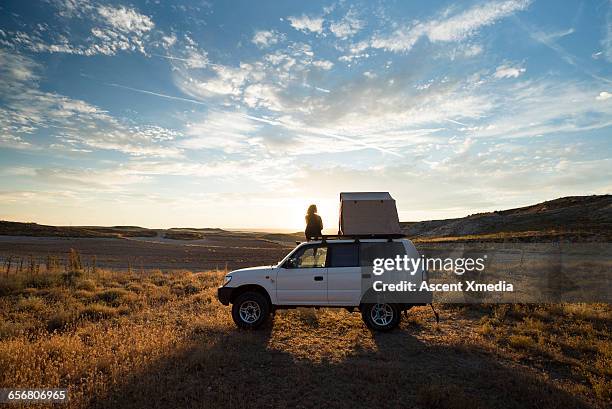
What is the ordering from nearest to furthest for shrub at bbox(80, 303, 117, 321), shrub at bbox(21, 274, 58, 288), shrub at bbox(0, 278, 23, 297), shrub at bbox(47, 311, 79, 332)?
shrub at bbox(47, 311, 79, 332) → shrub at bbox(80, 303, 117, 321) → shrub at bbox(0, 278, 23, 297) → shrub at bbox(21, 274, 58, 288)

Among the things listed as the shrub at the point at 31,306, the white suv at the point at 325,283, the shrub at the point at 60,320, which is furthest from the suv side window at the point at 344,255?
the shrub at the point at 31,306

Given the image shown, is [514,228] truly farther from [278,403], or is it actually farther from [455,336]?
[278,403]

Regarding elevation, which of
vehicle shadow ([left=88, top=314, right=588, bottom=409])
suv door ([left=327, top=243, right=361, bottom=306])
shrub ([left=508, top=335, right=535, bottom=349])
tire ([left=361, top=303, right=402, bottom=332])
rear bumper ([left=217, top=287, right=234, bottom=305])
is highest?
suv door ([left=327, top=243, right=361, bottom=306])

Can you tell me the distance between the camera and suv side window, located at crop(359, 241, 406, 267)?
27.7 ft

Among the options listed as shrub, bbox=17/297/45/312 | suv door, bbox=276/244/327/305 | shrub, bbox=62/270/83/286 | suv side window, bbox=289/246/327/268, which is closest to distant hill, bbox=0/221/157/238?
shrub, bbox=62/270/83/286

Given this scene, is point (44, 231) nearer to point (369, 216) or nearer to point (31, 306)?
point (31, 306)

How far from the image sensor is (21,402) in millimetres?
4680

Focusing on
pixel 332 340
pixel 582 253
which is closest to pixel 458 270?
pixel 582 253

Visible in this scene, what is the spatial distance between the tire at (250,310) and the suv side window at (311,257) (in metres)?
1.18

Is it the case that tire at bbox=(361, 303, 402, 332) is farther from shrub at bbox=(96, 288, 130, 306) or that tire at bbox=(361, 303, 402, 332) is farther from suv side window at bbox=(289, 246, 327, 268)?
shrub at bbox=(96, 288, 130, 306)

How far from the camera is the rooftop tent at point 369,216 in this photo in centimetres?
883

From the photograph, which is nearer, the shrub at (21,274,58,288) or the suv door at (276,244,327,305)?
the suv door at (276,244,327,305)

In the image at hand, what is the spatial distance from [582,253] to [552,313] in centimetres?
864

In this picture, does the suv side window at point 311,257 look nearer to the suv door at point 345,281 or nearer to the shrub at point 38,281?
the suv door at point 345,281
